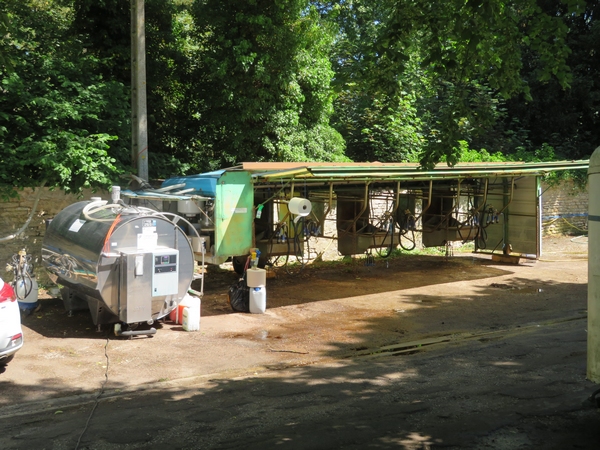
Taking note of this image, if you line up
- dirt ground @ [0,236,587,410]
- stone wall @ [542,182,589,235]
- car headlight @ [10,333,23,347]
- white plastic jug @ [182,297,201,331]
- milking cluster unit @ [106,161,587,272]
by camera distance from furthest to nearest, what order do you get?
stone wall @ [542,182,589,235] → milking cluster unit @ [106,161,587,272] → white plastic jug @ [182,297,201,331] → dirt ground @ [0,236,587,410] → car headlight @ [10,333,23,347]

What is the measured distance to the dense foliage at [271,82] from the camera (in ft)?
26.0

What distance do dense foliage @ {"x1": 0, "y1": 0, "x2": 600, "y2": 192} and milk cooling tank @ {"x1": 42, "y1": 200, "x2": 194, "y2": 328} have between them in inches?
103

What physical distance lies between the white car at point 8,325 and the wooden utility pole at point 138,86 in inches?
223

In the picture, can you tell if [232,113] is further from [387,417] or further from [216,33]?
[387,417]

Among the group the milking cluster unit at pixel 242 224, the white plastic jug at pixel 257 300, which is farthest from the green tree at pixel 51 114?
the white plastic jug at pixel 257 300

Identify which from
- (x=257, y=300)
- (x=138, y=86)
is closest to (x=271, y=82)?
(x=138, y=86)

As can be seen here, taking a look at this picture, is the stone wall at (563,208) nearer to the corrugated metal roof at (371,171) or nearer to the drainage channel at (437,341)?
the corrugated metal roof at (371,171)

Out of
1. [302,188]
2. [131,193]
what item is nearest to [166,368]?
[131,193]

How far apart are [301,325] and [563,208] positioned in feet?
55.4

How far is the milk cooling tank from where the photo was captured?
9.60 m

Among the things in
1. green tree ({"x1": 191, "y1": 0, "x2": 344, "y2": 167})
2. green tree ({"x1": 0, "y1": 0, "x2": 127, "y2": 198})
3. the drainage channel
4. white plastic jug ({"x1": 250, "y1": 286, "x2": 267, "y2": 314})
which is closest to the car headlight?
the drainage channel

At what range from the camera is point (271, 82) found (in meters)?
17.2

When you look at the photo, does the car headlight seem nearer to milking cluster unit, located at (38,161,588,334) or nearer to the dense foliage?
milking cluster unit, located at (38,161,588,334)

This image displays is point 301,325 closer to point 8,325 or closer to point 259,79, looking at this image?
point 8,325
